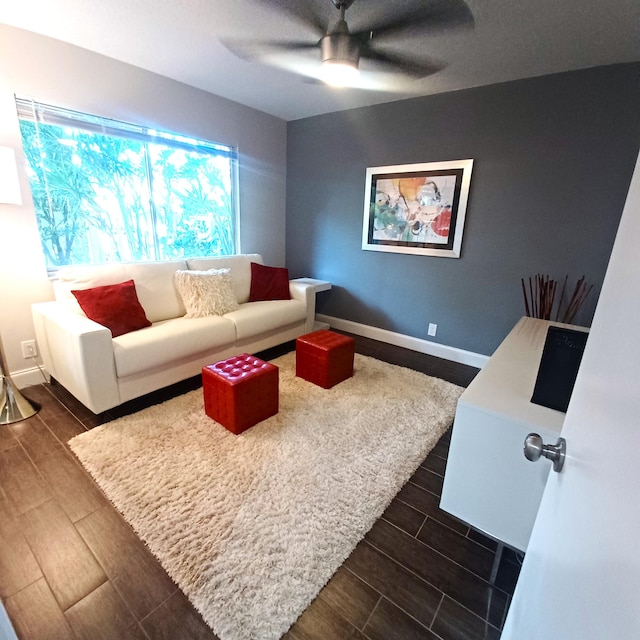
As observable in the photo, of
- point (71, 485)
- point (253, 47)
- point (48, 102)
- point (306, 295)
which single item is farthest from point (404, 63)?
point (71, 485)

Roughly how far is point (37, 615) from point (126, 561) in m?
0.27

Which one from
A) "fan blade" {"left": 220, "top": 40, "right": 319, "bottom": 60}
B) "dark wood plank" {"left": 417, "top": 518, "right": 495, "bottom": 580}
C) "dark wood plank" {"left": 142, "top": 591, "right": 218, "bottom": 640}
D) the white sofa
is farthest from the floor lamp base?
"fan blade" {"left": 220, "top": 40, "right": 319, "bottom": 60}

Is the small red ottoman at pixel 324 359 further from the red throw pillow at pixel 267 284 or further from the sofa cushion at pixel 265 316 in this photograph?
the red throw pillow at pixel 267 284

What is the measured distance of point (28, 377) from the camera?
8.35 feet

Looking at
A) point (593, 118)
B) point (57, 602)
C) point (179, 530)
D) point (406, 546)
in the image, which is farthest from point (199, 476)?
point (593, 118)

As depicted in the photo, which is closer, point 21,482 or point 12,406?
point 21,482

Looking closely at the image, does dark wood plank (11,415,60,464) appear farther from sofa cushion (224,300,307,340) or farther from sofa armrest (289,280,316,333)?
sofa armrest (289,280,316,333)

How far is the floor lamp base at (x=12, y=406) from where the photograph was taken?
7.00ft

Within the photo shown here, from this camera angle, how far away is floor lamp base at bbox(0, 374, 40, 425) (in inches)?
84.0

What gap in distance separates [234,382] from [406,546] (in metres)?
1.20

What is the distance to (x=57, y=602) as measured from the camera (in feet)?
3.84

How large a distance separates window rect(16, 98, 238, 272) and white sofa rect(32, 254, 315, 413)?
0.44 meters

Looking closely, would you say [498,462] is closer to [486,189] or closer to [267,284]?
[486,189]

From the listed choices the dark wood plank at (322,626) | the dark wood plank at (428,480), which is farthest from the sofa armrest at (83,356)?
the dark wood plank at (428,480)
